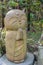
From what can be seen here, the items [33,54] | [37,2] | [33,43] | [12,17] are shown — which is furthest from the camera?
[37,2]

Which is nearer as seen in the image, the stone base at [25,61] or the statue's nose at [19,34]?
the statue's nose at [19,34]

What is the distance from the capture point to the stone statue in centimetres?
243

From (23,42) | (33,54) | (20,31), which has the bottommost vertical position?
(33,54)

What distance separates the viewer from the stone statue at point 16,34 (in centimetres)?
243

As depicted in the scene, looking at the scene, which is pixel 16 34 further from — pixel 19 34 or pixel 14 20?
pixel 14 20

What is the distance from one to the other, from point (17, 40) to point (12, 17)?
0.29 m

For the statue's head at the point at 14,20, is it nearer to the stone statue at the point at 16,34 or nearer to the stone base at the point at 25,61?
the stone statue at the point at 16,34

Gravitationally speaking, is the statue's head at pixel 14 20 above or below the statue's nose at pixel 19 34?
above

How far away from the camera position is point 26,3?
3.36 meters

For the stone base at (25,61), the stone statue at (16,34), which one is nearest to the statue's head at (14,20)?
the stone statue at (16,34)

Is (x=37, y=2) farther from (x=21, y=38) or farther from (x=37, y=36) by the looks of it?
(x=21, y=38)

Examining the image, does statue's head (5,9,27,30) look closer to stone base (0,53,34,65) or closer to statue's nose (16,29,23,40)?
statue's nose (16,29,23,40)

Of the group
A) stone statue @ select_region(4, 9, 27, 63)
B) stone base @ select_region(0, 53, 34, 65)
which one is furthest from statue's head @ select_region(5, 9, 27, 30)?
stone base @ select_region(0, 53, 34, 65)

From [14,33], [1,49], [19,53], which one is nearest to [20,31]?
[14,33]
